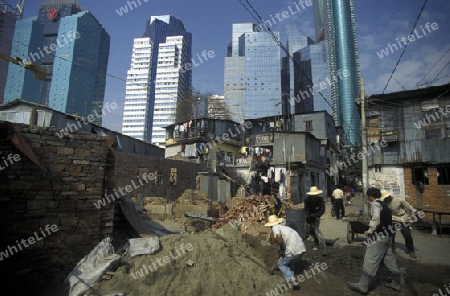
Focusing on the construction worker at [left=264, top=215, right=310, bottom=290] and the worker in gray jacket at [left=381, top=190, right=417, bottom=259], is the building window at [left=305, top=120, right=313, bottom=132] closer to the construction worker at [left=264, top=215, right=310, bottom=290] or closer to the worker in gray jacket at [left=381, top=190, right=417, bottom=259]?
the worker in gray jacket at [left=381, top=190, right=417, bottom=259]

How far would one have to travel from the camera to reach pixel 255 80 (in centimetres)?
8669

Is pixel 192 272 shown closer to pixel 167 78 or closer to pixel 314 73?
pixel 314 73

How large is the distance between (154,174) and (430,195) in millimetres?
19245

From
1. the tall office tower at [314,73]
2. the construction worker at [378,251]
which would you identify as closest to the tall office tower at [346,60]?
the tall office tower at [314,73]

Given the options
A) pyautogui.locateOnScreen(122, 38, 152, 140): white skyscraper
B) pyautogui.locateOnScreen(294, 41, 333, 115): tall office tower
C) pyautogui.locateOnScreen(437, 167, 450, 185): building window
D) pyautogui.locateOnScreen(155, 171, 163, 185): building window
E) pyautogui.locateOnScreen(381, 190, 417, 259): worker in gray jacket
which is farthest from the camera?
pyautogui.locateOnScreen(122, 38, 152, 140): white skyscraper

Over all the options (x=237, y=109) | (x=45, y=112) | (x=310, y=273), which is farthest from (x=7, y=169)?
(x=237, y=109)

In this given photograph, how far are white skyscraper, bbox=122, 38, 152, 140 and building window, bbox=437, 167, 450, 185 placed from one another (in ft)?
335

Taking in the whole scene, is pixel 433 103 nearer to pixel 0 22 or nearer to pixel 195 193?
pixel 195 193

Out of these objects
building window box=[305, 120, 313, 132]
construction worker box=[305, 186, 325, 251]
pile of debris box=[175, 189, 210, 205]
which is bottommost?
pile of debris box=[175, 189, 210, 205]

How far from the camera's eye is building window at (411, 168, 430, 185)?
44.8ft

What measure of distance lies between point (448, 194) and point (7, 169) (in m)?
19.0

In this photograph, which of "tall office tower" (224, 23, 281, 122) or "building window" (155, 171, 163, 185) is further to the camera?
"tall office tower" (224, 23, 281, 122)

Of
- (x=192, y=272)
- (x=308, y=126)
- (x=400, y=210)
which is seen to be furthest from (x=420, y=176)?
(x=308, y=126)

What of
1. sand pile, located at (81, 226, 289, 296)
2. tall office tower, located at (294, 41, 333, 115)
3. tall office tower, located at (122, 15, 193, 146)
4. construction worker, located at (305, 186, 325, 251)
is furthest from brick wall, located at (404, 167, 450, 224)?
tall office tower, located at (122, 15, 193, 146)
